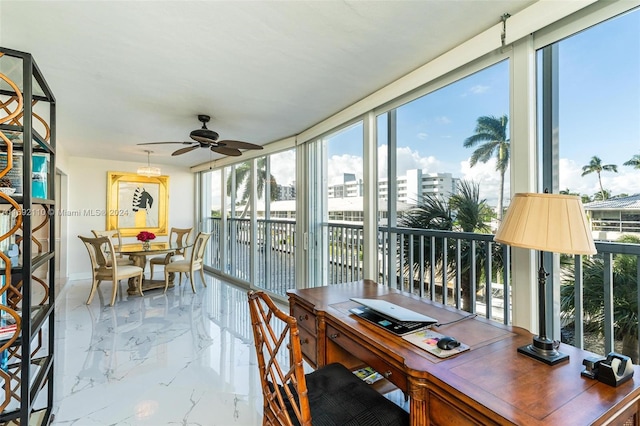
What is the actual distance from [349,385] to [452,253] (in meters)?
1.26

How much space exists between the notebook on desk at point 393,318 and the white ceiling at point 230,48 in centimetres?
155

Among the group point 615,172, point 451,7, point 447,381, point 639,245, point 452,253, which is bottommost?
point 447,381

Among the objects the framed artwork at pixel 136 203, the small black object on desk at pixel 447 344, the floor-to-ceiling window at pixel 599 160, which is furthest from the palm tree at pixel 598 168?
the framed artwork at pixel 136 203

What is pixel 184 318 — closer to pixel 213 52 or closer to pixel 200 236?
pixel 200 236

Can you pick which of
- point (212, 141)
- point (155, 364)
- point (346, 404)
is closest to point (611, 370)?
point (346, 404)

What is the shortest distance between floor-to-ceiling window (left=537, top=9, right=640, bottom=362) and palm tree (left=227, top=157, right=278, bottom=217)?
11.5ft

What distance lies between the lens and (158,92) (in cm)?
258

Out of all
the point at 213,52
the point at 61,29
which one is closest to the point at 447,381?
the point at 213,52

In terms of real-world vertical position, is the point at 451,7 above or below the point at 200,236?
above

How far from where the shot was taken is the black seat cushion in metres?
1.17

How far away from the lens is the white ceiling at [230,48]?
5.02ft

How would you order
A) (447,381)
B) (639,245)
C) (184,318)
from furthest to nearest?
(184,318) < (639,245) < (447,381)

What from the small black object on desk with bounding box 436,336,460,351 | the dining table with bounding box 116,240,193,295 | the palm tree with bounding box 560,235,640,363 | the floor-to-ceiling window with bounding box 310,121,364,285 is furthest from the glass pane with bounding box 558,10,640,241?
the dining table with bounding box 116,240,193,295

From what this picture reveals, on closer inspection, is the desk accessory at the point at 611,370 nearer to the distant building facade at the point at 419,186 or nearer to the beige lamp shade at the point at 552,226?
the beige lamp shade at the point at 552,226
